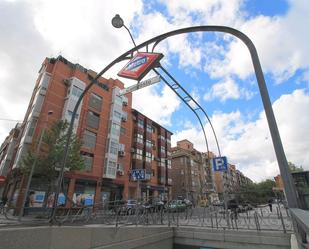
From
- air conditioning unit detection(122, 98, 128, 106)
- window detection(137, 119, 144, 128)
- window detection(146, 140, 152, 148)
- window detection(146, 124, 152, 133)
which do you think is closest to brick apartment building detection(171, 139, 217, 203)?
window detection(146, 140, 152, 148)

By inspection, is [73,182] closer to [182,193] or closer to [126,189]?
[126,189]

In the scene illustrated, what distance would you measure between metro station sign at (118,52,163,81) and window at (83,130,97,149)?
2657 centimetres

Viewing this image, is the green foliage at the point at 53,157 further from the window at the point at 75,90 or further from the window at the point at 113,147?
the window at the point at 113,147

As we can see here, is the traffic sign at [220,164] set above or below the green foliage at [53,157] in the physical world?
below

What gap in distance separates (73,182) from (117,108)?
15.1 metres

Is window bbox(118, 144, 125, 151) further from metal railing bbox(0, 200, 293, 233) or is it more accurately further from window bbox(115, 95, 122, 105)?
metal railing bbox(0, 200, 293, 233)

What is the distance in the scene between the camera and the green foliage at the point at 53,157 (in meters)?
19.7

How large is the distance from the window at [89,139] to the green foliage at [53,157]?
9.32 m

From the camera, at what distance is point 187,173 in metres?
63.3

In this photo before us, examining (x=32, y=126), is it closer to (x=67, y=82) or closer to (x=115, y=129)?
(x=67, y=82)

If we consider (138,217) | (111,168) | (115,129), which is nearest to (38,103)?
(115,129)

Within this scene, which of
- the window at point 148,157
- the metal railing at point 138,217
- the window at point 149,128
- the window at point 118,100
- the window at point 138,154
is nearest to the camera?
the metal railing at point 138,217

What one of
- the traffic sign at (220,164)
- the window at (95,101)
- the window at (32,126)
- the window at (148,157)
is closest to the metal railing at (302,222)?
the traffic sign at (220,164)

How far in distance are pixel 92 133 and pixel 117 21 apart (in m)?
27.6
